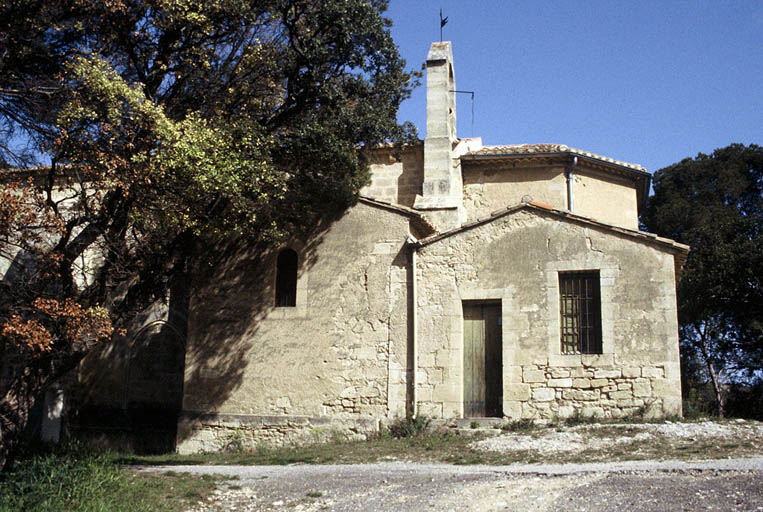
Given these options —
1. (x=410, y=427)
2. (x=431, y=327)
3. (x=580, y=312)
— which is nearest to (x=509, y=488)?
(x=410, y=427)

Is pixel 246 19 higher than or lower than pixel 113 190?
higher

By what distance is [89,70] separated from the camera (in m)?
11.6

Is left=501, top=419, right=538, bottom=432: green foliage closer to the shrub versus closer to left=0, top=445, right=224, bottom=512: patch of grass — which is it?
the shrub

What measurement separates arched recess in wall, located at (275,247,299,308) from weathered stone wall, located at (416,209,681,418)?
9.90 feet

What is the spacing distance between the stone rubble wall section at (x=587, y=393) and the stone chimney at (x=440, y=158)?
5.55 m

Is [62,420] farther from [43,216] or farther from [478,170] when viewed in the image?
[478,170]

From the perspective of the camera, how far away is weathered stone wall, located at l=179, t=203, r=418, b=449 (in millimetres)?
16172

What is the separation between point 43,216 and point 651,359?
11006 millimetres

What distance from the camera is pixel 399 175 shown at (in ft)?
68.2

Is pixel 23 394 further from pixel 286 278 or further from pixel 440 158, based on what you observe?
pixel 440 158

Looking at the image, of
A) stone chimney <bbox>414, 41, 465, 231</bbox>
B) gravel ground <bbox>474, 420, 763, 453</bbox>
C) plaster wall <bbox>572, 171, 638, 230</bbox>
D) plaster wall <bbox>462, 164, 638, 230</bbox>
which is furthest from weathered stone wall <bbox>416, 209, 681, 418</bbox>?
plaster wall <bbox>572, 171, 638, 230</bbox>

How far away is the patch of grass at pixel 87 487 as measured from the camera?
958cm

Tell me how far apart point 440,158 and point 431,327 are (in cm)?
572

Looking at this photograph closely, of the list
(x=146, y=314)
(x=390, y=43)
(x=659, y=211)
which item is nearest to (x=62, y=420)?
(x=146, y=314)
